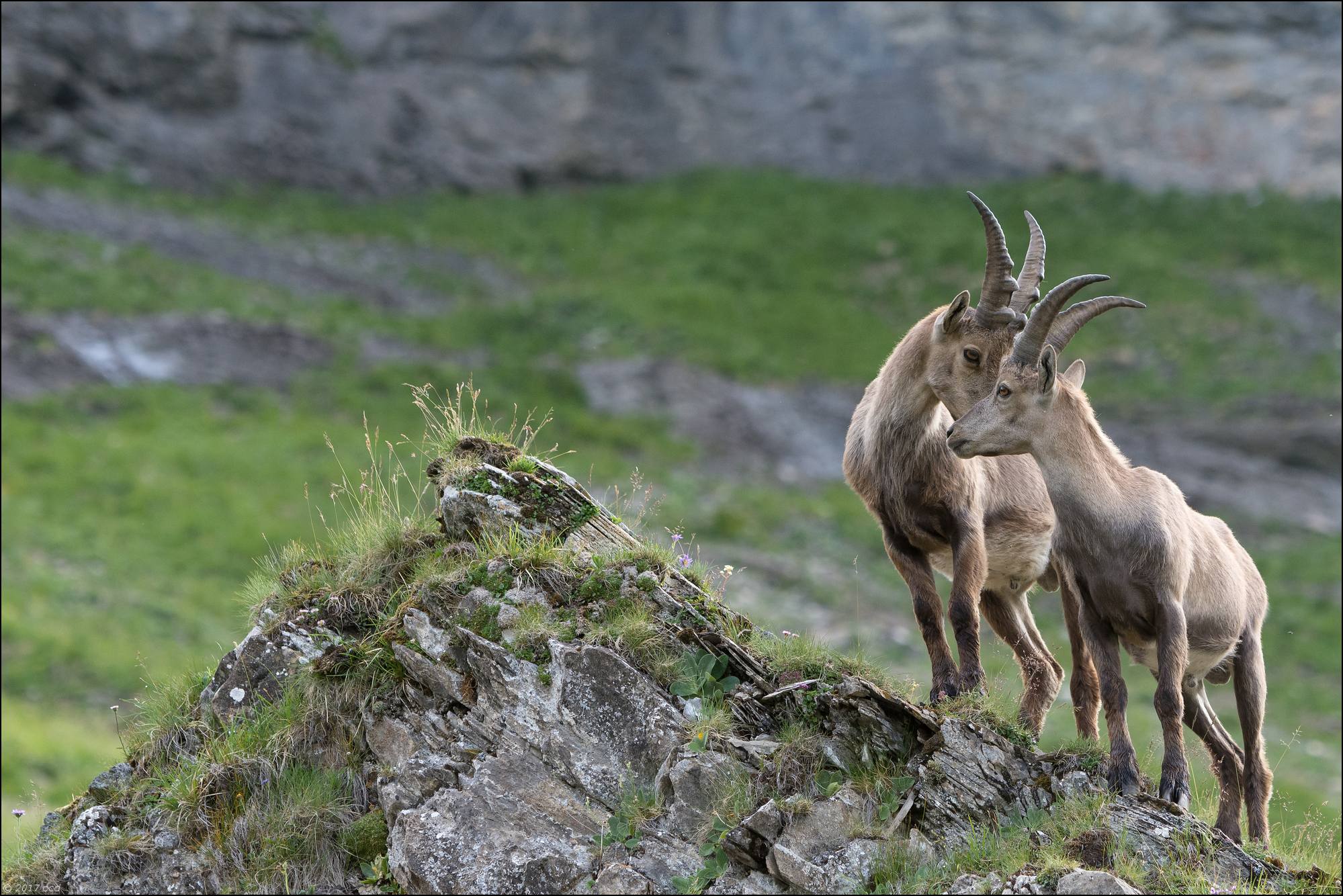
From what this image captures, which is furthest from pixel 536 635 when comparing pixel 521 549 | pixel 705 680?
pixel 705 680

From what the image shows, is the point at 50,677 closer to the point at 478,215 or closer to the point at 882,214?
the point at 478,215

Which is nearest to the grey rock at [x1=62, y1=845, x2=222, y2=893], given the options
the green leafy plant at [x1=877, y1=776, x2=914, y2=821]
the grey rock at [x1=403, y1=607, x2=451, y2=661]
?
the grey rock at [x1=403, y1=607, x2=451, y2=661]

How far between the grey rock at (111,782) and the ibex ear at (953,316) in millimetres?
5599

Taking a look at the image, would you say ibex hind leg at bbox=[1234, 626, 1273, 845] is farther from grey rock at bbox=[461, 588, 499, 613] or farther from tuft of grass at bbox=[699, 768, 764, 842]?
grey rock at bbox=[461, 588, 499, 613]

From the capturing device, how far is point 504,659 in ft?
23.6

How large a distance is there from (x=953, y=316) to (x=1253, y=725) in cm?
312

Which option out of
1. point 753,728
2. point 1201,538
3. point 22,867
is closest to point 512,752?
point 753,728

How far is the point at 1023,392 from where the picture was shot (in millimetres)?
7715

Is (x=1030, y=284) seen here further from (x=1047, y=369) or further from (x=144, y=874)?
(x=144, y=874)

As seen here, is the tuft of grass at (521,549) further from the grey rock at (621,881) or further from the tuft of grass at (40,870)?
the tuft of grass at (40,870)

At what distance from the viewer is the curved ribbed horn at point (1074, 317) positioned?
24.9ft

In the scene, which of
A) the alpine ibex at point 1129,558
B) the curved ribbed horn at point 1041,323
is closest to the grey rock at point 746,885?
the alpine ibex at point 1129,558

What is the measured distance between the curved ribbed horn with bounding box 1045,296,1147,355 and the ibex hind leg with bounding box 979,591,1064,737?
200cm

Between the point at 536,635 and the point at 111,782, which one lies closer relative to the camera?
the point at 536,635
